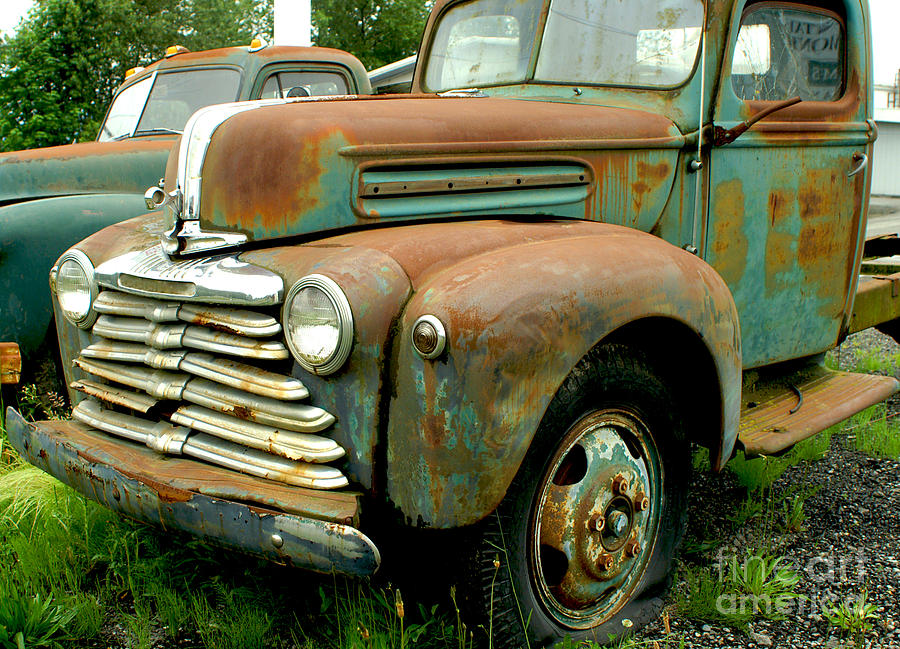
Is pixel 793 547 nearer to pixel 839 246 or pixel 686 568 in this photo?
pixel 686 568

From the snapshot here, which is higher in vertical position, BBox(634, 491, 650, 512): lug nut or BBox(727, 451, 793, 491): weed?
BBox(634, 491, 650, 512): lug nut

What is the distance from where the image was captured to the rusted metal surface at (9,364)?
3.09 m

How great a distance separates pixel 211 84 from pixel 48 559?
3.13 metres

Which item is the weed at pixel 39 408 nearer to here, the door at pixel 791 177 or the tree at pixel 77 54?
the door at pixel 791 177

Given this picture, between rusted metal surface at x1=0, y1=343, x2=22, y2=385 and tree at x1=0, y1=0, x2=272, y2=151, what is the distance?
14.6 metres

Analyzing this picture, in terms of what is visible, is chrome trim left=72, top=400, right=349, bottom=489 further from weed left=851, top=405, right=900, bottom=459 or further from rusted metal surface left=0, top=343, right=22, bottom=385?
weed left=851, top=405, right=900, bottom=459

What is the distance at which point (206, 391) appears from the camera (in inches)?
80.6

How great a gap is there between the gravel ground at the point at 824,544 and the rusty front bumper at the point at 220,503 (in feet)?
3.20

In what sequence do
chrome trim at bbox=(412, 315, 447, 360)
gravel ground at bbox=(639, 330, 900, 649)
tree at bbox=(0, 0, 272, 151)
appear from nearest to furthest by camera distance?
chrome trim at bbox=(412, 315, 447, 360), gravel ground at bbox=(639, 330, 900, 649), tree at bbox=(0, 0, 272, 151)

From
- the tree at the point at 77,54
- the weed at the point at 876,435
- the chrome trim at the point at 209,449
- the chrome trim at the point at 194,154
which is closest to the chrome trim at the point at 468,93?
the chrome trim at the point at 194,154

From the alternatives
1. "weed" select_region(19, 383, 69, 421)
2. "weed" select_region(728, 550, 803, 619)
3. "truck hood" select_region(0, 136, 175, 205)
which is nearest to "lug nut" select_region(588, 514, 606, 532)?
"weed" select_region(728, 550, 803, 619)

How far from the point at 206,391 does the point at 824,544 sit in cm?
207

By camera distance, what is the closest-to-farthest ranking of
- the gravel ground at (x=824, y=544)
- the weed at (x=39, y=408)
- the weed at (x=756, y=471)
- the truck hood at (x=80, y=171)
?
the gravel ground at (x=824, y=544), the weed at (x=756, y=471), the weed at (x=39, y=408), the truck hood at (x=80, y=171)

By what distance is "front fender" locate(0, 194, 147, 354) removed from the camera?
3529 millimetres
